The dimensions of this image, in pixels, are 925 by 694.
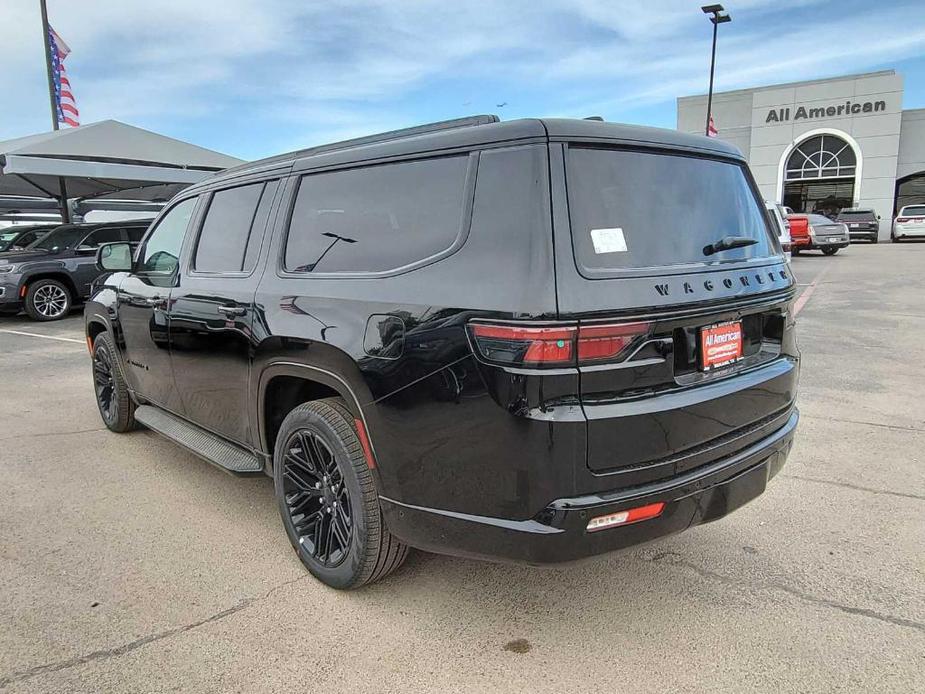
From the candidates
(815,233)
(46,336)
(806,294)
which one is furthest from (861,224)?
(46,336)

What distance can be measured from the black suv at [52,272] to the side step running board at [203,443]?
355 inches

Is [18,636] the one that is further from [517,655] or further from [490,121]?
[490,121]

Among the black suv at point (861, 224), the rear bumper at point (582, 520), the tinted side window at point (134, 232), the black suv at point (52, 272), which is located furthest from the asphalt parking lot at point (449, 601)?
the black suv at point (861, 224)

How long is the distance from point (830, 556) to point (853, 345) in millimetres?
5808

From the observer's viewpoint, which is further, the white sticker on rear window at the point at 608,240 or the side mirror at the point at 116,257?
the side mirror at the point at 116,257

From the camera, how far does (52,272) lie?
11.8 m

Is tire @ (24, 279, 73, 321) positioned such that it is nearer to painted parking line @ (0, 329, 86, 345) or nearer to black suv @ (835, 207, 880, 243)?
painted parking line @ (0, 329, 86, 345)

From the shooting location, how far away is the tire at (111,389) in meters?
4.79

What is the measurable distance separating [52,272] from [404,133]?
1145cm

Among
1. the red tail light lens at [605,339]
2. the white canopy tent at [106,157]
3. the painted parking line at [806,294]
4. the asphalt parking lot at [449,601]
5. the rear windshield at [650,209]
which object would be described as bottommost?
the asphalt parking lot at [449,601]

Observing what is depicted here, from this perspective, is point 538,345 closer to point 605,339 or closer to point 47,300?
point 605,339

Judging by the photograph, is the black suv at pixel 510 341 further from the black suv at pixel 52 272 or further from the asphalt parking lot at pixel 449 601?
the black suv at pixel 52 272

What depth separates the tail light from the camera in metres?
2.02

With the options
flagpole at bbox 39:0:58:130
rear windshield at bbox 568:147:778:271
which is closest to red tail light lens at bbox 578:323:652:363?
rear windshield at bbox 568:147:778:271
